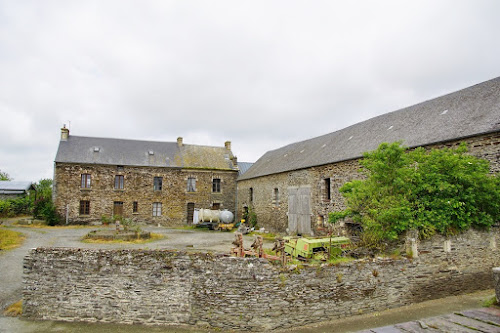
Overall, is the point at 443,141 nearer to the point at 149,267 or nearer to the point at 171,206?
the point at 149,267

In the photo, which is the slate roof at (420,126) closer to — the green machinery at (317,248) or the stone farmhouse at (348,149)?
the stone farmhouse at (348,149)

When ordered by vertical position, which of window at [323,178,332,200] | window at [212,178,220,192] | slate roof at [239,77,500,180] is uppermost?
slate roof at [239,77,500,180]

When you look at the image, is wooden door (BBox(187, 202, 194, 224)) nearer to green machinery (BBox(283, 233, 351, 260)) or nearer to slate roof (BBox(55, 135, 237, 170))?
slate roof (BBox(55, 135, 237, 170))

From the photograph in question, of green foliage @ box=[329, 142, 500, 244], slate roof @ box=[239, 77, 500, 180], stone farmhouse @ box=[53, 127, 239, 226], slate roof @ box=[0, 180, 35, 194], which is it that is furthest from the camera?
slate roof @ box=[0, 180, 35, 194]

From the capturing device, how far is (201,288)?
7289 millimetres

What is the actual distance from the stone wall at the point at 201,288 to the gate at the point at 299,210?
8.15 metres

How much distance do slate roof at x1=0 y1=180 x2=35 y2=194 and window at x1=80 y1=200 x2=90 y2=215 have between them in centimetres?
1529

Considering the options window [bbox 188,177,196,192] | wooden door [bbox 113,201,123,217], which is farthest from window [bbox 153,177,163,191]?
wooden door [bbox 113,201,123,217]

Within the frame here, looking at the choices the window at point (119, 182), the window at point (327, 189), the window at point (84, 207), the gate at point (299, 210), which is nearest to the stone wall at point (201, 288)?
the window at point (327, 189)

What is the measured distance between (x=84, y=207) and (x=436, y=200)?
2384 cm

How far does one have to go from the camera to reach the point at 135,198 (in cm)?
2497

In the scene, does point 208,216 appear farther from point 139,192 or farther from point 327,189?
point 327,189

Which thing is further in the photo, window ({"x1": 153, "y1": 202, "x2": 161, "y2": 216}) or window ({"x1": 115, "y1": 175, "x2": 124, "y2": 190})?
window ({"x1": 153, "y1": 202, "x2": 161, "y2": 216})

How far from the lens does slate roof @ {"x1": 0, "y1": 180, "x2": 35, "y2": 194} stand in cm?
3327
